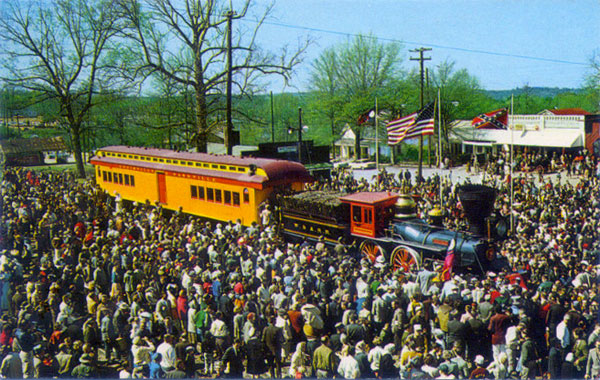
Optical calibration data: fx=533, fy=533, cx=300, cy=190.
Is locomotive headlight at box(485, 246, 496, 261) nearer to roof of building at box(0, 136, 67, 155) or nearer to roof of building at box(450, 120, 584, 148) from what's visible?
roof of building at box(0, 136, 67, 155)

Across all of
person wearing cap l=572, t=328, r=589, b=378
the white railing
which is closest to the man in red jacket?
person wearing cap l=572, t=328, r=589, b=378

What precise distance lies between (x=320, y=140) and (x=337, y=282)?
124ft

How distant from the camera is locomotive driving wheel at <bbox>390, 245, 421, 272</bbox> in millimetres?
13078

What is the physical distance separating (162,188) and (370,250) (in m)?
9.00

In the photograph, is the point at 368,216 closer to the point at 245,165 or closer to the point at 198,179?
the point at 245,165

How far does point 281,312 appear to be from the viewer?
9.21 m

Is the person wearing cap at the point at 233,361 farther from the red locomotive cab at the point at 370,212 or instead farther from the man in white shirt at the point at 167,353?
the red locomotive cab at the point at 370,212

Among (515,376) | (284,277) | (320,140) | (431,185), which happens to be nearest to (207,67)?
(431,185)

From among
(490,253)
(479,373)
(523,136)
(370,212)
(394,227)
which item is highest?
(523,136)

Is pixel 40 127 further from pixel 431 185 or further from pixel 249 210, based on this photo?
pixel 431 185

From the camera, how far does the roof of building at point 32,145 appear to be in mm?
16016

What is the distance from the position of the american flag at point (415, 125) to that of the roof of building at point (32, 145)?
11.0 metres

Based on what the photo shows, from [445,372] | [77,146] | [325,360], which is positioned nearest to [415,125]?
[325,360]

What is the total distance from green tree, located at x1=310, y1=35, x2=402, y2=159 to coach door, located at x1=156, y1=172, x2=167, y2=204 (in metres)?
7.41
